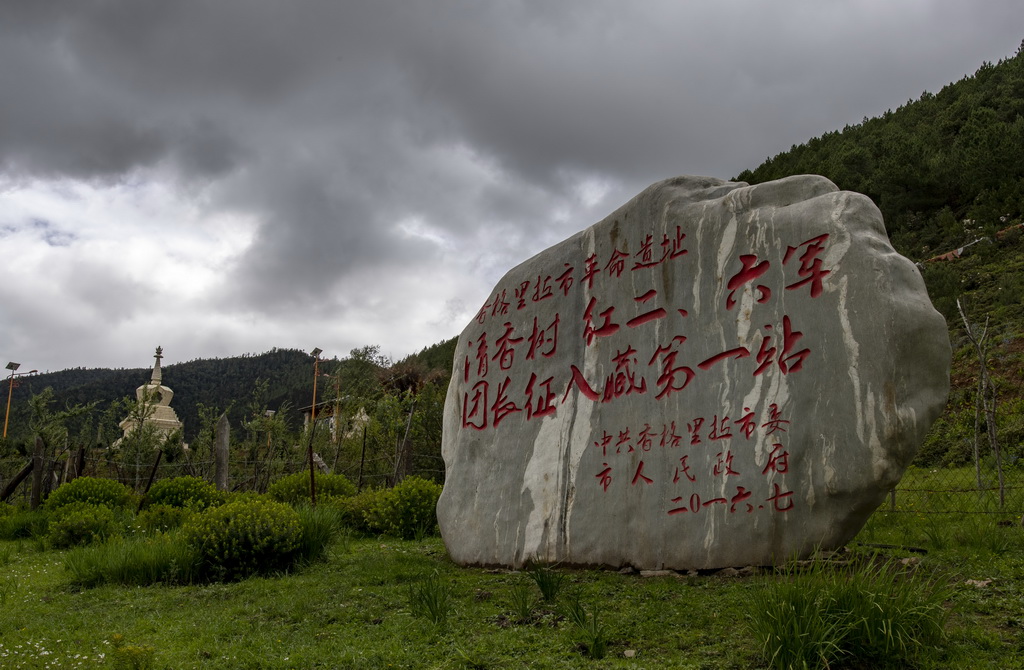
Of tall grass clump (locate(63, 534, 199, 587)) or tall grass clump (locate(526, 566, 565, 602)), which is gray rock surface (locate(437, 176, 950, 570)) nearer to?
tall grass clump (locate(526, 566, 565, 602))

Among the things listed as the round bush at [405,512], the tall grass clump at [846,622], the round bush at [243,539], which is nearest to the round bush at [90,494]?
the round bush at [405,512]

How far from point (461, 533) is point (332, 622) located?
197 centimetres

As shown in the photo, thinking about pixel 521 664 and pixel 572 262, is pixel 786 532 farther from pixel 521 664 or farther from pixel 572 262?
pixel 572 262

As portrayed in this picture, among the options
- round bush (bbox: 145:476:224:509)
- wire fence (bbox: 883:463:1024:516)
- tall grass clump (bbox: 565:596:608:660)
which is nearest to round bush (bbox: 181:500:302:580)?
tall grass clump (bbox: 565:596:608:660)

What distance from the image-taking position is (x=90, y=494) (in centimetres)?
948

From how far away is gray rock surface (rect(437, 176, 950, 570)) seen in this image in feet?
14.6

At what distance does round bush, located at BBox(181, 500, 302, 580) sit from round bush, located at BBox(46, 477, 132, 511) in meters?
3.91

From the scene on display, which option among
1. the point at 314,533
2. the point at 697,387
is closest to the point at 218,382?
the point at 314,533

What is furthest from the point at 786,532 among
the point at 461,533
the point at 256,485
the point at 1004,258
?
the point at 1004,258

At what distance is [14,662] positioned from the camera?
3879 mm

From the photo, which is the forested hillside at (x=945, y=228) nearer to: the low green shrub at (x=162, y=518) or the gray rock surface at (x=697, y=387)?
the low green shrub at (x=162, y=518)

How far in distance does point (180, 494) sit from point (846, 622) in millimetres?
8402

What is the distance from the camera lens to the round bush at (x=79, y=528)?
26.6 feet

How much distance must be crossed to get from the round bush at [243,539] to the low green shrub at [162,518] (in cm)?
242
